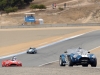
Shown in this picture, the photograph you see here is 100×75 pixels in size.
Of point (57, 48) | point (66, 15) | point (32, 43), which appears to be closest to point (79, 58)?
point (57, 48)

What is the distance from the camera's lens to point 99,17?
10150 cm

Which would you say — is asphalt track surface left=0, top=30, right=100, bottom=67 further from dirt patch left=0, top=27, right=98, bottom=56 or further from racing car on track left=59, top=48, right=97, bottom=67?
racing car on track left=59, top=48, right=97, bottom=67

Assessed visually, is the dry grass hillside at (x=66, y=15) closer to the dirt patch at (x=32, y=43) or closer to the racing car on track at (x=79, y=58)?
the dirt patch at (x=32, y=43)

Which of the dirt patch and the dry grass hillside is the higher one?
the dirt patch

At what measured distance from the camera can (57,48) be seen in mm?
52906

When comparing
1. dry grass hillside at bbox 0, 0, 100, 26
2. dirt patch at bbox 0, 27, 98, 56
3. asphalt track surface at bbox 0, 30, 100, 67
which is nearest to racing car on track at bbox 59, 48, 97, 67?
asphalt track surface at bbox 0, 30, 100, 67

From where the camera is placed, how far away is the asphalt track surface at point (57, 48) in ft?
133

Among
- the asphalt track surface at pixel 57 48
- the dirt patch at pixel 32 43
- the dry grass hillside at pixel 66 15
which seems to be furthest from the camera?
the dry grass hillside at pixel 66 15

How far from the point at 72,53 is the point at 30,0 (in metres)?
101

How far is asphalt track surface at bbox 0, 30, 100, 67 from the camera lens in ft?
133

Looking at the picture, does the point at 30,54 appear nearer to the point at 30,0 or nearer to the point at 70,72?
the point at 70,72

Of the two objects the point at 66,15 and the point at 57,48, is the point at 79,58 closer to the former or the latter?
the point at 57,48

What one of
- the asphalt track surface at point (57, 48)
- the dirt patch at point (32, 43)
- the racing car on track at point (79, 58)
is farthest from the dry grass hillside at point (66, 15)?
the racing car on track at point (79, 58)

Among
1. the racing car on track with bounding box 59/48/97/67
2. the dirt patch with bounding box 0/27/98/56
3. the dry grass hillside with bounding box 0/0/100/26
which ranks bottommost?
the dry grass hillside with bounding box 0/0/100/26
